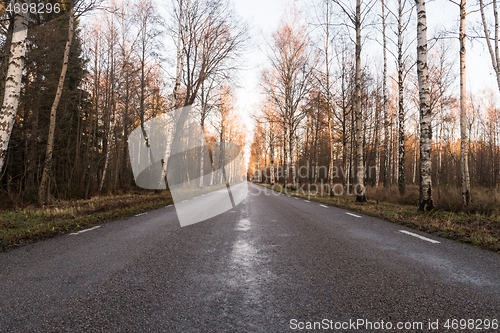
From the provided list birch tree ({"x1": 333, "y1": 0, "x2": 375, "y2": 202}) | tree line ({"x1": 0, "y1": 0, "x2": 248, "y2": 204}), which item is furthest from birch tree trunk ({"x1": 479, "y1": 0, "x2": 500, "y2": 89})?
tree line ({"x1": 0, "y1": 0, "x2": 248, "y2": 204})

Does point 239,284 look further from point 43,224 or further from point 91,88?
point 91,88

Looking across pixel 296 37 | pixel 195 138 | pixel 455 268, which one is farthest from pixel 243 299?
Answer: pixel 195 138

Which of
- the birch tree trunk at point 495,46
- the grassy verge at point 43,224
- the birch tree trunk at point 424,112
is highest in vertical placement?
the birch tree trunk at point 495,46

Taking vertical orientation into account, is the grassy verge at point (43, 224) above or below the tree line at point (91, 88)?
below

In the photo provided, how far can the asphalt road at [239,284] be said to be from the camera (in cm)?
219

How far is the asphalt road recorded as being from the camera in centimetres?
219

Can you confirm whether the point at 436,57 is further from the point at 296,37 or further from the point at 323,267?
the point at 323,267

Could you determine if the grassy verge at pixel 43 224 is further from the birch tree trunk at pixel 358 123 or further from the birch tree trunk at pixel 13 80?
the birch tree trunk at pixel 358 123

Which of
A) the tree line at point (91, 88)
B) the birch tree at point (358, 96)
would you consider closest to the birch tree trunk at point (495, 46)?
the birch tree at point (358, 96)

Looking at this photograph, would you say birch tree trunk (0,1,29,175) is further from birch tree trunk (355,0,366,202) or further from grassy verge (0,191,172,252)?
birch tree trunk (355,0,366,202)

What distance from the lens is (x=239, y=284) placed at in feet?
9.72

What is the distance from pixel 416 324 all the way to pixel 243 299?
1.37 meters

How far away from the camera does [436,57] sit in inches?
985

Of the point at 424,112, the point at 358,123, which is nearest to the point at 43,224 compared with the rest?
the point at 424,112
